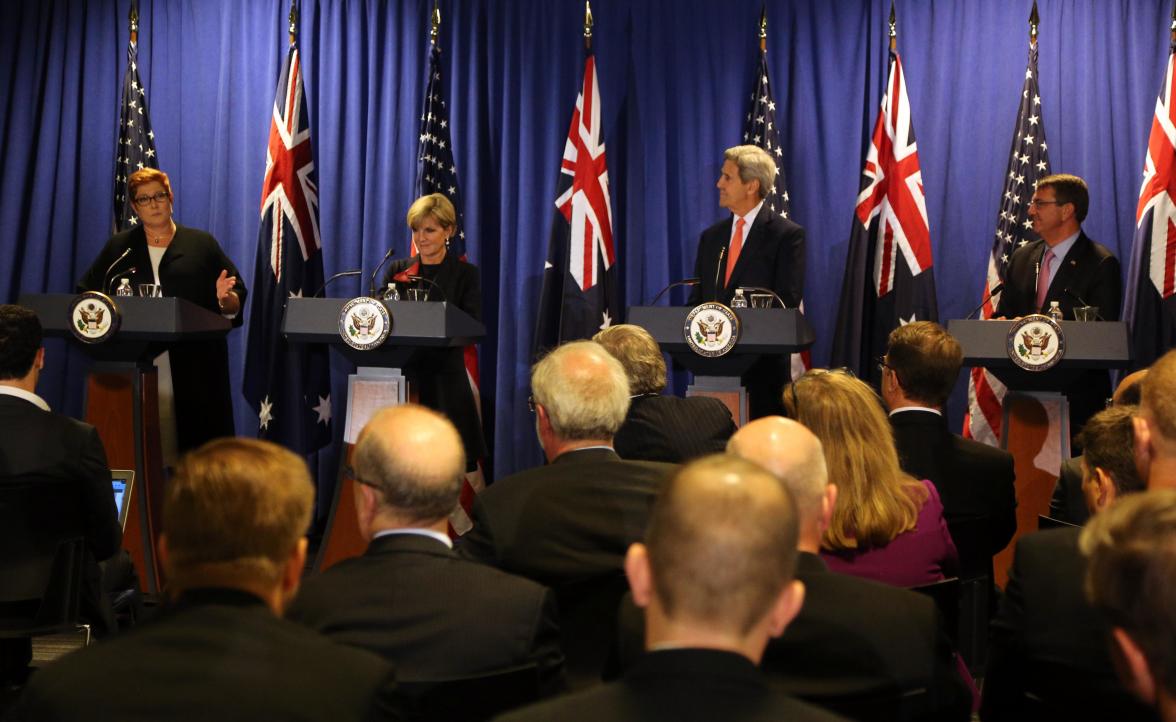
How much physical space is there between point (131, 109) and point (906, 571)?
5629 mm

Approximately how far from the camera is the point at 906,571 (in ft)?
8.75

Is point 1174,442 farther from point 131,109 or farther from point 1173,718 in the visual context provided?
point 131,109

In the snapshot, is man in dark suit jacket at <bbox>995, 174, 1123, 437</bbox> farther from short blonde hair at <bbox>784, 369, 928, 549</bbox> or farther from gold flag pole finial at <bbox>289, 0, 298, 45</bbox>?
gold flag pole finial at <bbox>289, 0, 298, 45</bbox>

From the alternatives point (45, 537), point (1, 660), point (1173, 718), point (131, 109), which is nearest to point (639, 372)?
point (45, 537)

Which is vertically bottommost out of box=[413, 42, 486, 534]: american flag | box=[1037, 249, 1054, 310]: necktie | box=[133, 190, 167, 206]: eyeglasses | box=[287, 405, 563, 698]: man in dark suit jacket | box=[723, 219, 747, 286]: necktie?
box=[287, 405, 563, 698]: man in dark suit jacket

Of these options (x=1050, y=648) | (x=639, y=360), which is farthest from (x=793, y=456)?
(x=639, y=360)

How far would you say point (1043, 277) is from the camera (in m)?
5.69

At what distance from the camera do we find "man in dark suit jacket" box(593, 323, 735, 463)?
3.61 metres

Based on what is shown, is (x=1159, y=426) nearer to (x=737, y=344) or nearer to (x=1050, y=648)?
(x=1050, y=648)

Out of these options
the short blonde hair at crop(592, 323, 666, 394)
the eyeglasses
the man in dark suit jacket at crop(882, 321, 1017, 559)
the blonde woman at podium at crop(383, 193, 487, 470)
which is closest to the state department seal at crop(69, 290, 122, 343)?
the eyeglasses

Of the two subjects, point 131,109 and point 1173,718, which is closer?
point 1173,718

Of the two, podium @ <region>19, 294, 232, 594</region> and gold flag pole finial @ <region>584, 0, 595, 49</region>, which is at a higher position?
→ gold flag pole finial @ <region>584, 0, 595, 49</region>

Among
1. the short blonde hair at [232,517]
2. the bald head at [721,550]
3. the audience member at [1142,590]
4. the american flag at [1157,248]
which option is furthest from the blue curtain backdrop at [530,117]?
the bald head at [721,550]

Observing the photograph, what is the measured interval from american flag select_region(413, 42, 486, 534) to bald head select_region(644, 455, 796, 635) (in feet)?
17.9
